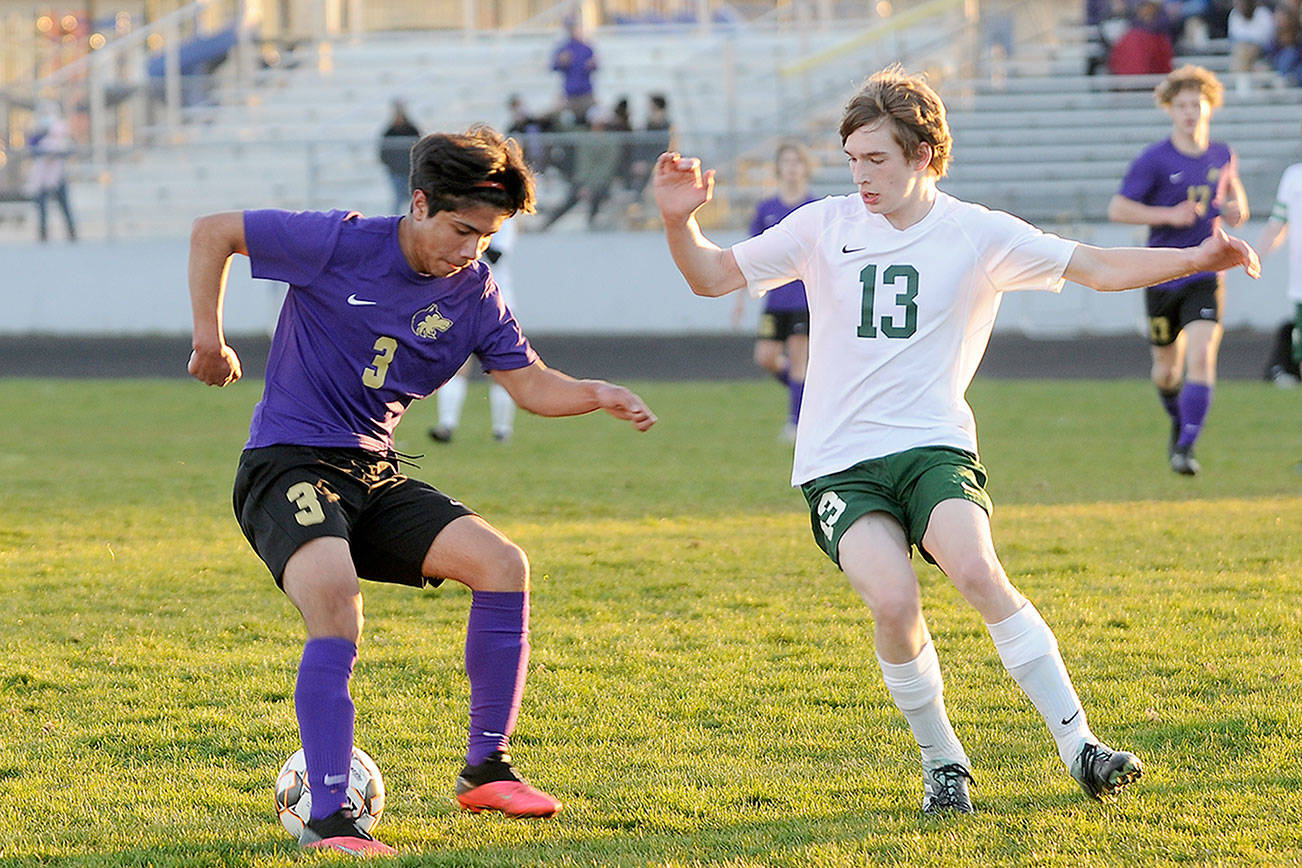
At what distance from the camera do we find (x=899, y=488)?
4.30m

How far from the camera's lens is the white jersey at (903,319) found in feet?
14.3

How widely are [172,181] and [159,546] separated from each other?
18.2m

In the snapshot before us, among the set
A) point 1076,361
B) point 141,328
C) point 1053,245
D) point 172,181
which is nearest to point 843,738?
point 1053,245

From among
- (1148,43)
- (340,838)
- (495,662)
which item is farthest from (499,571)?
(1148,43)

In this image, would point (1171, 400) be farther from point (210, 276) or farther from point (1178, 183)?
point (210, 276)

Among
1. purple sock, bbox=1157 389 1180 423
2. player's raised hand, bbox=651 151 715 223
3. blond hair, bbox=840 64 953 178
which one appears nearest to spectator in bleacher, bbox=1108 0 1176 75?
purple sock, bbox=1157 389 1180 423

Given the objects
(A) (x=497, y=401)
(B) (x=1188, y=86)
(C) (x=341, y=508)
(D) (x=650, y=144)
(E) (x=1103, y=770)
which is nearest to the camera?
(E) (x=1103, y=770)

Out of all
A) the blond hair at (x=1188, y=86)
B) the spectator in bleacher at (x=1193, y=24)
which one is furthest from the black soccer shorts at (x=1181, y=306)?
the spectator in bleacher at (x=1193, y=24)

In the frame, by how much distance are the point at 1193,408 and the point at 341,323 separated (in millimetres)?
7254

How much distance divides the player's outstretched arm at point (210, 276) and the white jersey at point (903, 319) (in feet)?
4.90

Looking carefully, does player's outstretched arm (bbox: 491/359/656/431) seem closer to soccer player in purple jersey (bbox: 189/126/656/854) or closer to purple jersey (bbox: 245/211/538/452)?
soccer player in purple jersey (bbox: 189/126/656/854)

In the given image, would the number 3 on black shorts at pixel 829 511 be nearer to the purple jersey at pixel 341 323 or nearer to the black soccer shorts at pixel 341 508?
the black soccer shorts at pixel 341 508

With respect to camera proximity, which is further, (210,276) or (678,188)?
(678,188)

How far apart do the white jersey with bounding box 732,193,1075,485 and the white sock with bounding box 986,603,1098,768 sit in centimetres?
49
